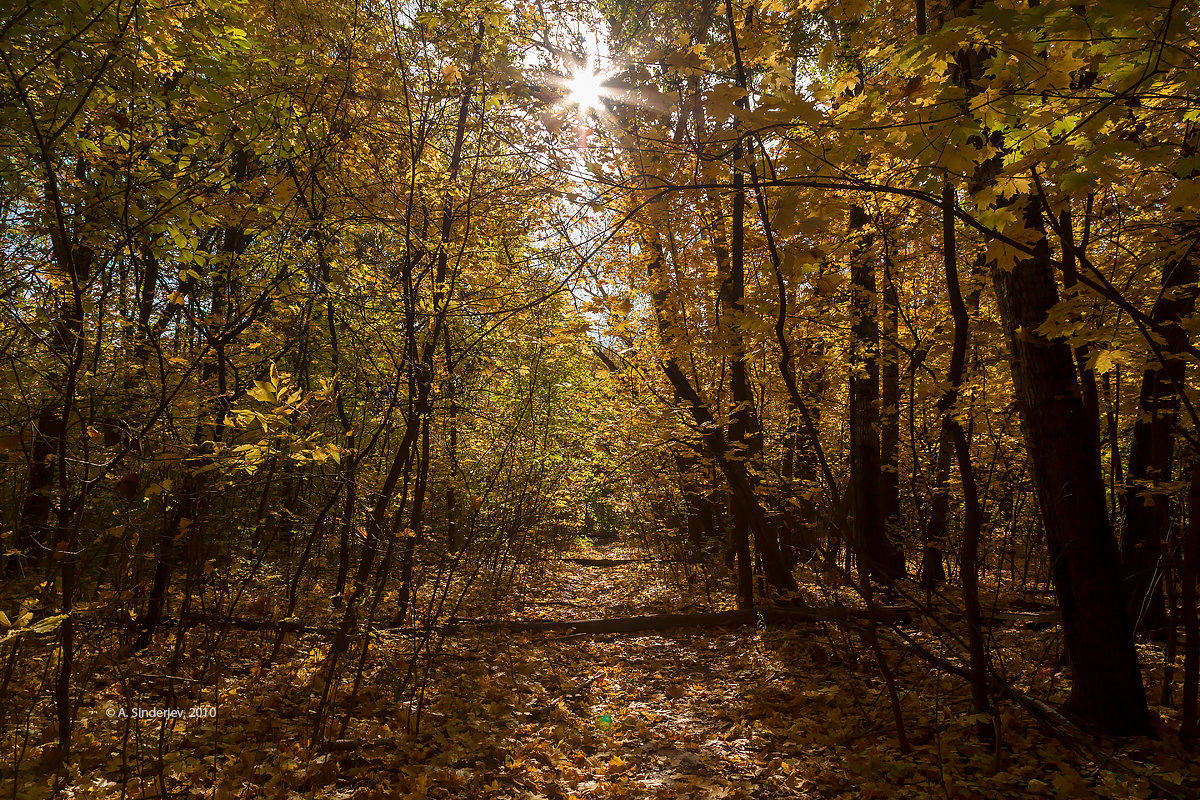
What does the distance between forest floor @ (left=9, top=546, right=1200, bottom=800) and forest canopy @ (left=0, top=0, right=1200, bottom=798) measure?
42 millimetres

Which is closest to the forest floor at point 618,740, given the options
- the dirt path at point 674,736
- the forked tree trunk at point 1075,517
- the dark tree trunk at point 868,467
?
the dirt path at point 674,736

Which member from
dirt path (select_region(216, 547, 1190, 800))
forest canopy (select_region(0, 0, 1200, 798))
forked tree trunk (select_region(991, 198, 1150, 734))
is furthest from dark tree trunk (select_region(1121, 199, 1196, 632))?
dirt path (select_region(216, 547, 1190, 800))

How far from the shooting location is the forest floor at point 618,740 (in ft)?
10.7

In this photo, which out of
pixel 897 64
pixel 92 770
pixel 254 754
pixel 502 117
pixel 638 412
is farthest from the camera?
pixel 638 412

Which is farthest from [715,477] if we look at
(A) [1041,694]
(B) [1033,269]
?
(B) [1033,269]

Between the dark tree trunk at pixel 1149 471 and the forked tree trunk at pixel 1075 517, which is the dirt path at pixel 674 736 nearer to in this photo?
the forked tree trunk at pixel 1075 517

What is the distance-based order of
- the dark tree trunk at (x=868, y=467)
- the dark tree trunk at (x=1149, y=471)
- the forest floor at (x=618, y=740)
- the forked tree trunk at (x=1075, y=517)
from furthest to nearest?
the dark tree trunk at (x=868, y=467), the dark tree trunk at (x=1149, y=471), the forked tree trunk at (x=1075, y=517), the forest floor at (x=618, y=740)

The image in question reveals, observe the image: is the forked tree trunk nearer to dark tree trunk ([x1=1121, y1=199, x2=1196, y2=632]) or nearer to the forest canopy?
the forest canopy

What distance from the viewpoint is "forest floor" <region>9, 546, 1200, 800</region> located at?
10.7 ft

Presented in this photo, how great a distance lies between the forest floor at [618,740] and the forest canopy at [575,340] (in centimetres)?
4

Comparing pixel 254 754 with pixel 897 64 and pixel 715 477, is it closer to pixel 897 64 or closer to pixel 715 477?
pixel 897 64

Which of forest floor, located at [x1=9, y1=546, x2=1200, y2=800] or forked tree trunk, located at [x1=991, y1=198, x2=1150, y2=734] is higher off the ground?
forked tree trunk, located at [x1=991, y1=198, x2=1150, y2=734]

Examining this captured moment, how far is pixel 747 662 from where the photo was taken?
5883mm

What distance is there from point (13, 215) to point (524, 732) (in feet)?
19.9
